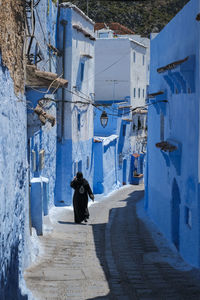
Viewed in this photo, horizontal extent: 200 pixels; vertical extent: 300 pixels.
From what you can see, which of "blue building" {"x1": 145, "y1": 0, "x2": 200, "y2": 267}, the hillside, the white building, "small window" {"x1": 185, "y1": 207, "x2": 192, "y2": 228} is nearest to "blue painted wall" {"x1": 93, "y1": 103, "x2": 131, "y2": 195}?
the white building

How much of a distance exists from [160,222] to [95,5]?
53.2 m

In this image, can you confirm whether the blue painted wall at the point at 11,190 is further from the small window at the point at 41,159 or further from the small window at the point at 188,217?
the small window at the point at 41,159

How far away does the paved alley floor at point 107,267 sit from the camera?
25.0ft

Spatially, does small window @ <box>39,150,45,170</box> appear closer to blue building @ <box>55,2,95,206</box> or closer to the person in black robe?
the person in black robe

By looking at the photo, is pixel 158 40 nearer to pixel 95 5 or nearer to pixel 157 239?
pixel 157 239

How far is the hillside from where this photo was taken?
206 ft

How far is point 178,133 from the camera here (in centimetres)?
1220

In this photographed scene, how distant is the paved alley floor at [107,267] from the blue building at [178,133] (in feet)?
2.05

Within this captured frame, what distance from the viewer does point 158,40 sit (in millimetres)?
15578

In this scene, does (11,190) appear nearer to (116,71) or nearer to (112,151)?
(112,151)

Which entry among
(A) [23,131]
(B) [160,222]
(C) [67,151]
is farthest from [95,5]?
(A) [23,131]

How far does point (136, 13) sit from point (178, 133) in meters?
56.6

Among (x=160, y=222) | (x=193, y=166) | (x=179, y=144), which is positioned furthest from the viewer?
(x=160, y=222)

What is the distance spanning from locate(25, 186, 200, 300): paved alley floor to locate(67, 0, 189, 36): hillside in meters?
50.5
